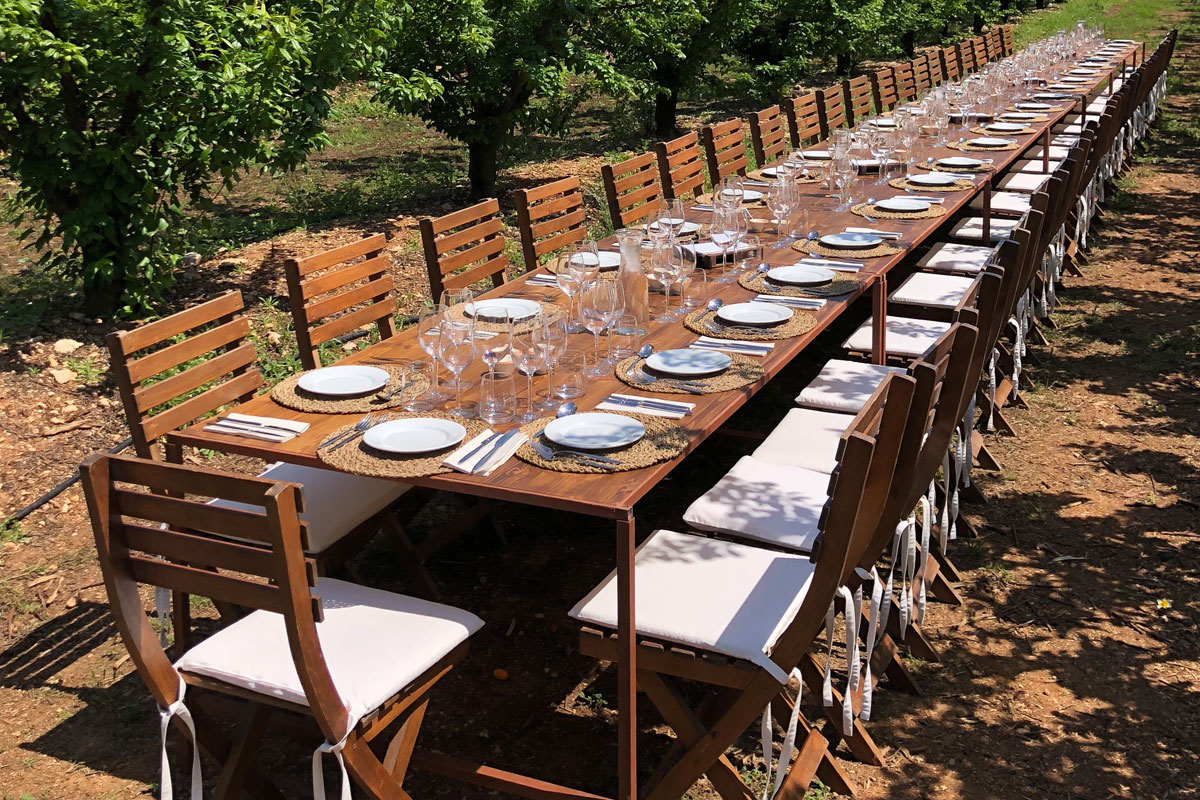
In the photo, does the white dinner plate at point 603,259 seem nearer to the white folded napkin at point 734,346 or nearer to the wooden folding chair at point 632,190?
the white folded napkin at point 734,346

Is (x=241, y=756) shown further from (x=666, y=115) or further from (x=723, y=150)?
(x=666, y=115)

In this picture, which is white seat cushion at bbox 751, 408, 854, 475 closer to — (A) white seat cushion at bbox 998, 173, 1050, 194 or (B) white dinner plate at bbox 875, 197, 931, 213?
(B) white dinner plate at bbox 875, 197, 931, 213

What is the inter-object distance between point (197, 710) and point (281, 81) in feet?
12.1

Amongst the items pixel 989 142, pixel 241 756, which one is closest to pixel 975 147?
pixel 989 142

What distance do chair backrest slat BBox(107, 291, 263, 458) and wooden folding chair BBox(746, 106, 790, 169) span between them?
4361 millimetres

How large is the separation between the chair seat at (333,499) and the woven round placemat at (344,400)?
245 mm

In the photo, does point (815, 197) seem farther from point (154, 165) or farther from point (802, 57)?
point (802, 57)

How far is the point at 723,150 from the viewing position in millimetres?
6773

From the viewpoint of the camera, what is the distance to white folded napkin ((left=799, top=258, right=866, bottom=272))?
4.19 metres

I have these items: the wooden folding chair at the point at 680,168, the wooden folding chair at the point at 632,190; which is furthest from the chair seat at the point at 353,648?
the wooden folding chair at the point at 680,168

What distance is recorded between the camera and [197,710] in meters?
2.58

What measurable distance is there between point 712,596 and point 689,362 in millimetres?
815

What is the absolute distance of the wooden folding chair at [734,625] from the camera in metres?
2.40

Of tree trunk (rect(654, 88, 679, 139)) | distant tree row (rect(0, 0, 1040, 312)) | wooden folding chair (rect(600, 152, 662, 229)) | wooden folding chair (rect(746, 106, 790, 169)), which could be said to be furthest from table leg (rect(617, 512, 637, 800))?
tree trunk (rect(654, 88, 679, 139))
